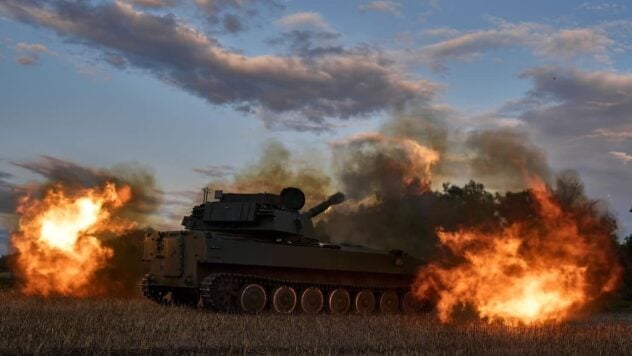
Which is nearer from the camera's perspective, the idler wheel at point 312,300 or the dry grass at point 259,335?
the dry grass at point 259,335

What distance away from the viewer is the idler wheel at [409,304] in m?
27.0

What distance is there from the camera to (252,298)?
72.0 feet

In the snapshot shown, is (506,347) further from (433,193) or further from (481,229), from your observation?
(433,193)

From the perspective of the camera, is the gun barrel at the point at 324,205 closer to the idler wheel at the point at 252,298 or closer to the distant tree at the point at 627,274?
the idler wheel at the point at 252,298

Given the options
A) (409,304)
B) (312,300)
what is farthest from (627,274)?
(312,300)

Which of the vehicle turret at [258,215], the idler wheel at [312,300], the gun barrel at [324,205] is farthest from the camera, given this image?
the gun barrel at [324,205]

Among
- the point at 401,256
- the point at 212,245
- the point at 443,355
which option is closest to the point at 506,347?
the point at 443,355

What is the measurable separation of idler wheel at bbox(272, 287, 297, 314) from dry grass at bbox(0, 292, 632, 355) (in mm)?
3189

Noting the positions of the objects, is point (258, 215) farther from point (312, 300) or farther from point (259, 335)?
point (259, 335)

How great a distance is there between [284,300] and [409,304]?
21.3 ft

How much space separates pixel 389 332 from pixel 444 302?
7089 mm

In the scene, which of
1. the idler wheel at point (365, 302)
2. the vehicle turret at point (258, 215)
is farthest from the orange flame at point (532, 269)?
the vehicle turret at point (258, 215)

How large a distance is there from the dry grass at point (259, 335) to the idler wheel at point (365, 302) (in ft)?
19.0

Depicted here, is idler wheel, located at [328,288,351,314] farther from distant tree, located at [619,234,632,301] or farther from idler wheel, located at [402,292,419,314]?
distant tree, located at [619,234,632,301]
